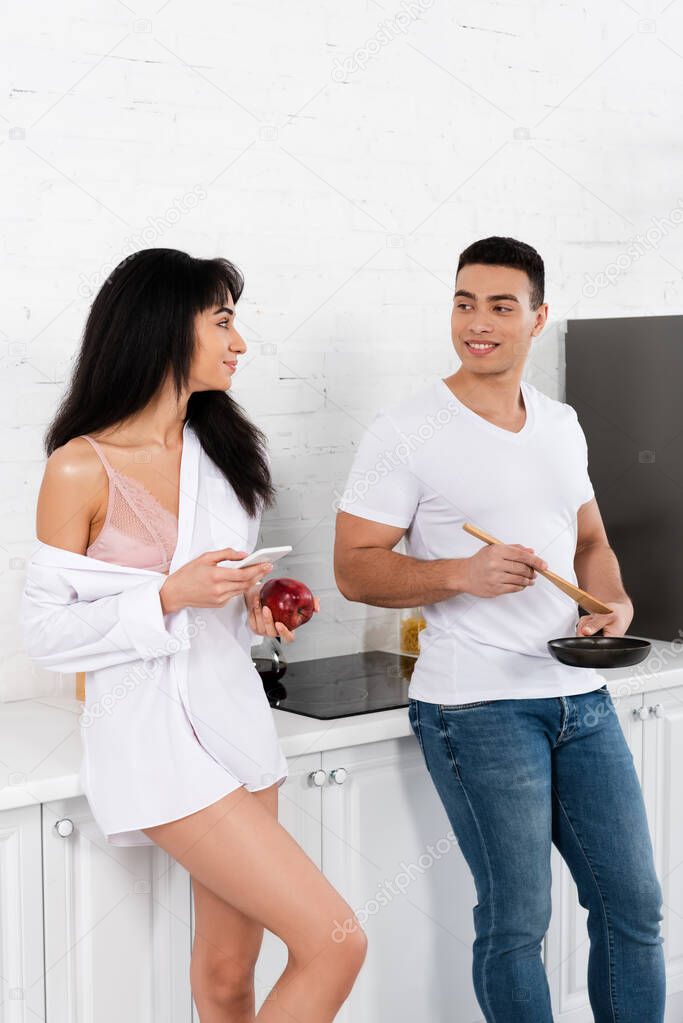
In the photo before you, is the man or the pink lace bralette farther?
the man

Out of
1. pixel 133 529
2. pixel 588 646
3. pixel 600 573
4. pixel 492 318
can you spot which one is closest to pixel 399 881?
pixel 588 646

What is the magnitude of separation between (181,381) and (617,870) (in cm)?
103

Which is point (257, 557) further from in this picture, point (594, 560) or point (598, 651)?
point (594, 560)

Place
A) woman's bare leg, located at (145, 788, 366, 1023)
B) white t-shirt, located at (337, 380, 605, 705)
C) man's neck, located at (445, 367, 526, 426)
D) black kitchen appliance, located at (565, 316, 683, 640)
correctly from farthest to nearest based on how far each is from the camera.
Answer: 1. black kitchen appliance, located at (565, 316, 683, 640)
2. man's neck, located at (445, 367, 526, 426)
3. white t-shirt, located at (337, 380, 605, 705)
4. woman's bare leg, located at (145, 788, 366, 1023)

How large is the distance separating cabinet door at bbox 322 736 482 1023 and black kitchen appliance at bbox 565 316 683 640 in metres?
0.86

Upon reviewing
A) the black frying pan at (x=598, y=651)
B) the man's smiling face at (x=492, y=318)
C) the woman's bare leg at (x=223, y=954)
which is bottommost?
the woman's bare leg at (x=223, y=954)

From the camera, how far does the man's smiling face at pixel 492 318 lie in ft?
6.73

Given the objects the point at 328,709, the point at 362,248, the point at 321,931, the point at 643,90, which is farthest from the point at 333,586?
the point at 643,90

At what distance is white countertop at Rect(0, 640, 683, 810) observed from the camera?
67.5 inches

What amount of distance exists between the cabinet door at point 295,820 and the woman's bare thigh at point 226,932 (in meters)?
0.24

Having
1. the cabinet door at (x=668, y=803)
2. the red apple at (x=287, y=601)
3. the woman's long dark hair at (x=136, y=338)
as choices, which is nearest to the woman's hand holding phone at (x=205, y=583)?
the red apple at (x=287, y=601)

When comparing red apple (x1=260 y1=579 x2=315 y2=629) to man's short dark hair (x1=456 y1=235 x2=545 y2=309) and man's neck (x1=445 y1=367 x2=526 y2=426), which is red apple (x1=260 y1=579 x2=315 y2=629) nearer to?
man's neck (x1=445 y1=367 x2=526 y2=426)

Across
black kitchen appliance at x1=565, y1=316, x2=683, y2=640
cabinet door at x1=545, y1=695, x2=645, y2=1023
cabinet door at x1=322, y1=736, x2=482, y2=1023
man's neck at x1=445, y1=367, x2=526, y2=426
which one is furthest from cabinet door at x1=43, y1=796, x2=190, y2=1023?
black kitchen appliance at x1=565, y1=316, x2=683, y2=640

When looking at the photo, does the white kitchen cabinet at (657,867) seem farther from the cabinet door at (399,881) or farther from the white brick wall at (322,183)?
the white brick wall at (322,183)
